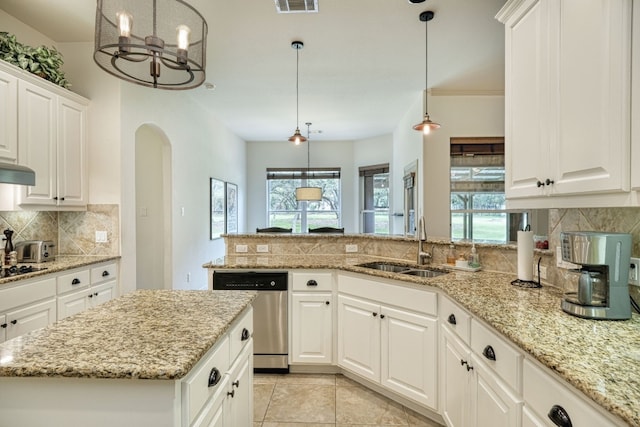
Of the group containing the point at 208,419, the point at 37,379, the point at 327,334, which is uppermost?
the point at 37,379

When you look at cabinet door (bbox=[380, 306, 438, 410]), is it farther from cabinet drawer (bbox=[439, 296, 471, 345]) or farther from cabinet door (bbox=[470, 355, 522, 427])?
cabinet door (bbox=[470, 355, 522, 427])

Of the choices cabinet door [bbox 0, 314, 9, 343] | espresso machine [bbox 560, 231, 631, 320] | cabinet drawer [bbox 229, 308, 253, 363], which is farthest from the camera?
cabinet door [bbox 0, 314, 9, 343]

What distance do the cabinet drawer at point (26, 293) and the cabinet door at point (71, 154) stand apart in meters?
0.83

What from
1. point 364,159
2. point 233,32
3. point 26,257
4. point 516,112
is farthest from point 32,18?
point 364,159

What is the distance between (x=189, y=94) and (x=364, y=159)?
4.07 metres

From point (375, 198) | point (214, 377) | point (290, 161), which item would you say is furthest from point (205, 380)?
point (290, 161)

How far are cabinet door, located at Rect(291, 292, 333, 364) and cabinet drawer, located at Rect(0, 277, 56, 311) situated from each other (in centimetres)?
178

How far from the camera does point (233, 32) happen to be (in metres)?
2.92

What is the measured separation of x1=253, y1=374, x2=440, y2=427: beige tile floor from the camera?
2.18 meters

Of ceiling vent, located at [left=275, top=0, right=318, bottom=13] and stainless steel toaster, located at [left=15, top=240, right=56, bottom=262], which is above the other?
ceiling vent, located at [left=275, top=0, right=318, bottom=13]

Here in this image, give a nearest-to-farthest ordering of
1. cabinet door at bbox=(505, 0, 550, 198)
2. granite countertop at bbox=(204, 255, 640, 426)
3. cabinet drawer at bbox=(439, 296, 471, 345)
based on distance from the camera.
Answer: granite countertop at bbox=(204, 255, 640, 426)
cabinet door at bbox=(505, 0, 550, 198)
cabinet drawer at bbox=(439, 296, 471, 345)

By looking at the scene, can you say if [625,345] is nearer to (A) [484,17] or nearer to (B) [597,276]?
(B) [597,276]

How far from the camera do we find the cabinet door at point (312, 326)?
2713mm

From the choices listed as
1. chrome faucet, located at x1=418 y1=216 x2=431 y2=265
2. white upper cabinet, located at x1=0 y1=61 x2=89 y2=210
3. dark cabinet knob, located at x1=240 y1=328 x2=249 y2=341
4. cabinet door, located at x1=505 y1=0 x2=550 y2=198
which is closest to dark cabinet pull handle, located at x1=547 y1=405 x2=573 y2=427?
cabinet door, located at x1=505 y1=0 x2=550 y2=198
